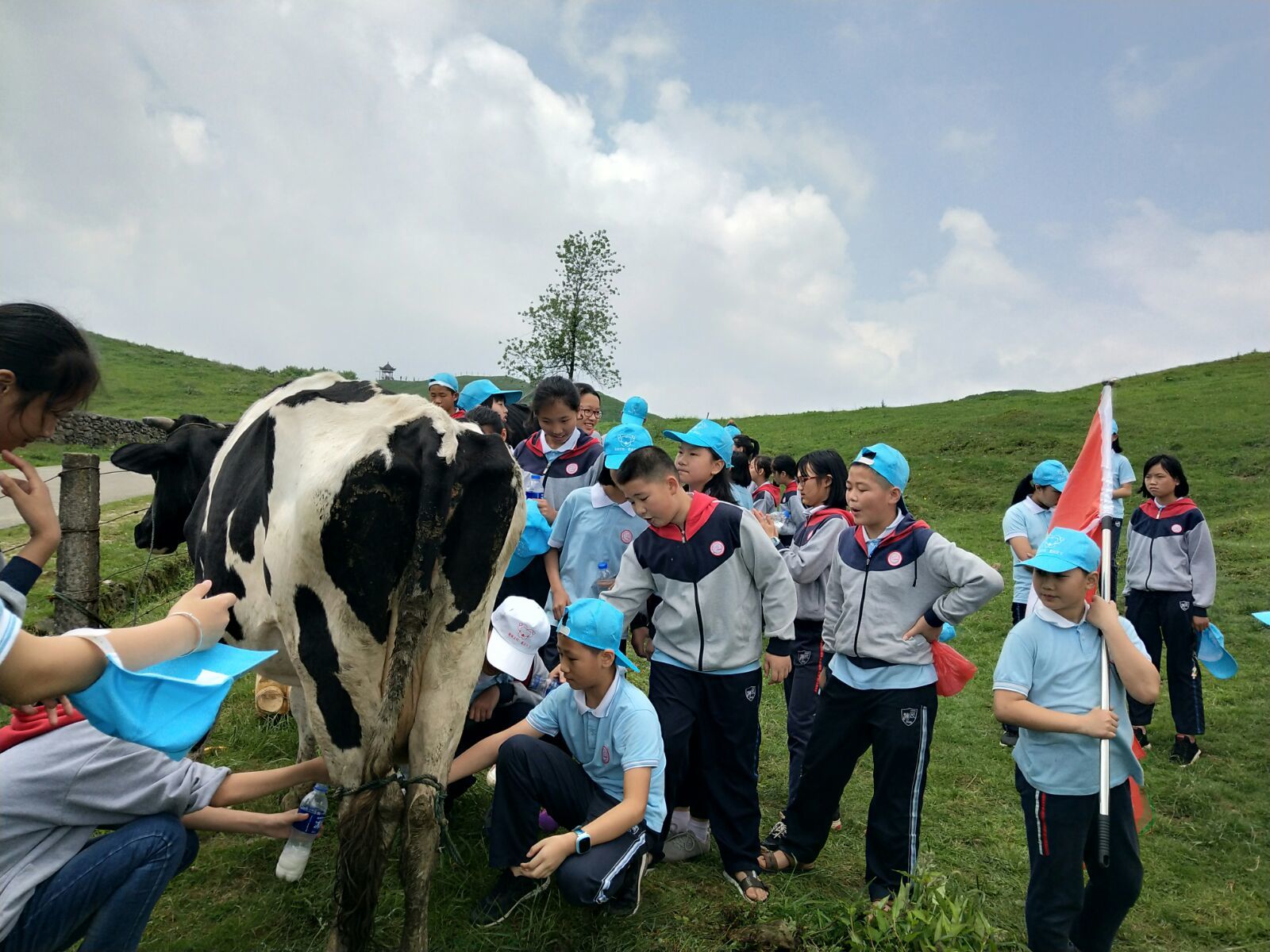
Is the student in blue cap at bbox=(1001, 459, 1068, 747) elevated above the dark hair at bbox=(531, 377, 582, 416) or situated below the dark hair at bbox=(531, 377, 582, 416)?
below

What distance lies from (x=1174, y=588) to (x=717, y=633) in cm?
449

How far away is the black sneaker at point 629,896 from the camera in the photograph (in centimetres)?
337

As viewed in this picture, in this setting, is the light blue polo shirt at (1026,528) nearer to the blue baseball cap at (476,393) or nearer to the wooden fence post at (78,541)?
the blue baseball cap at (476,393)

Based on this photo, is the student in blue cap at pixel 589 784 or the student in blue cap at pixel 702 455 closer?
the student in blue cap at pixel 589 784

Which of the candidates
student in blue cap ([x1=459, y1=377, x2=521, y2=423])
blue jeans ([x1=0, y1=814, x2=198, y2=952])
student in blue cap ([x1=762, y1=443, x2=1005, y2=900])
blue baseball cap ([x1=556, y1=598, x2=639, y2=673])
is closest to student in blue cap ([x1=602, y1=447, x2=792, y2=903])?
student in blue cap ([x1=762, y1=443, x2=1005, y2=900])

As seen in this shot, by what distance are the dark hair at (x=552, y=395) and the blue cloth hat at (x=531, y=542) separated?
2.41ft

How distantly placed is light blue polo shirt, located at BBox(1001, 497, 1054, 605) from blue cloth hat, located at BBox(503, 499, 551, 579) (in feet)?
12.6

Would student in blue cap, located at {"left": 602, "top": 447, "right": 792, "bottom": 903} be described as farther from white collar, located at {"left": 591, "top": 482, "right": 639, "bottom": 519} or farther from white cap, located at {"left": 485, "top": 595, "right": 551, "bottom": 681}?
white collar, located at {"left": 591, "top": 482, "right": 639, "bottom": 519}

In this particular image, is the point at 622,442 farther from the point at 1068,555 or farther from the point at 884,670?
the point at 1068,555

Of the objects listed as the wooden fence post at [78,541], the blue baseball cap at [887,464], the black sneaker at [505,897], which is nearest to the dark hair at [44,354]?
the black sneaker at [505,897]

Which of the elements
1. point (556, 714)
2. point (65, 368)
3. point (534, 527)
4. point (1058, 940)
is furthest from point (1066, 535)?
point (65, 368)

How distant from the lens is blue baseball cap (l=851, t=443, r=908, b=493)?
12.6ft

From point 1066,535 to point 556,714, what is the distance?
234 centimetres

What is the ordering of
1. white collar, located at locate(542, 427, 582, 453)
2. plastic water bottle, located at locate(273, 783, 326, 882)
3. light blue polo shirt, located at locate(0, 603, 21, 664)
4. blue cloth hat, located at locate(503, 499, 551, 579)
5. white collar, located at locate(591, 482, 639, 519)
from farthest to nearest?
white collar, located at locate(542, 427, 582, 453) → blue cloth hat, located at locate(503, 499, 551, 579) → white collar, located at locate(591, 482, 639, 519) → plastic water bottle, located at locate(273, 783, 326, 882) → light blue polo shirt, located at locate(0, 603, 21, 664)
